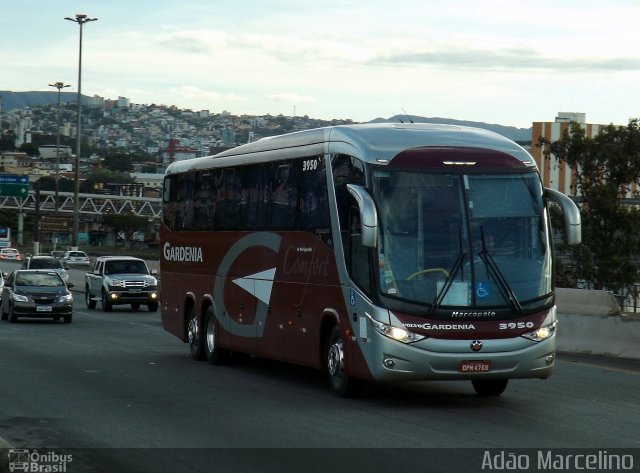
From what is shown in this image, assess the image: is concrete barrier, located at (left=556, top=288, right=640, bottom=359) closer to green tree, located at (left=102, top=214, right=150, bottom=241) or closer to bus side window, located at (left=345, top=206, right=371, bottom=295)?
bus side window, located at (left=345, top=206, right=371, bottom=295)

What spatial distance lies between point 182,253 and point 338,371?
8185 millimetres

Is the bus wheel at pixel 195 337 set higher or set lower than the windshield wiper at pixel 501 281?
lower

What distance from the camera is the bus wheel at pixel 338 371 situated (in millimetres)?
16000

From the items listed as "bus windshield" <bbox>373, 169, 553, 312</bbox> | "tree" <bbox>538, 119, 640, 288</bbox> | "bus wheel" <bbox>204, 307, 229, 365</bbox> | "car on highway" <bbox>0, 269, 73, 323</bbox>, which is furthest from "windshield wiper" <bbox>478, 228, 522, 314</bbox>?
"tree" <bbox>538, 119, 640, 288</bbox>

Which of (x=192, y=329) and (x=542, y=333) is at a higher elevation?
(x=542, y=333)

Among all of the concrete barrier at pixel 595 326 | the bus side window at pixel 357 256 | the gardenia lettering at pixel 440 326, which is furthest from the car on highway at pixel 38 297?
the gardenia lettering at pixel 440 326

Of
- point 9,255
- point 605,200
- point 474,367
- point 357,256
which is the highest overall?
point 605,200

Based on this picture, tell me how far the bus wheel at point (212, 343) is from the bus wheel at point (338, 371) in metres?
5.32

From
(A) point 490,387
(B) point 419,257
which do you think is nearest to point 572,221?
(B) point 419,257

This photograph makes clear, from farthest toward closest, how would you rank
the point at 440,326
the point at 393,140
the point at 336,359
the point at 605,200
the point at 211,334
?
the point at 605,200 < the point at 211,334 < the point at 336,359 < the point at 393,140 < the point at 440,326

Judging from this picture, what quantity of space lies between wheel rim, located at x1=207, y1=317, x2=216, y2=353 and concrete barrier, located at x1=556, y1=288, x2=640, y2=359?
263 inches

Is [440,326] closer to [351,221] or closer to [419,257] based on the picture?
[419,257]

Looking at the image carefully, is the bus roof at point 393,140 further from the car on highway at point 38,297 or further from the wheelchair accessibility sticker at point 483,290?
Answer: the car on highway at point 38,297

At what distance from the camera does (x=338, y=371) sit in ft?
53.4
